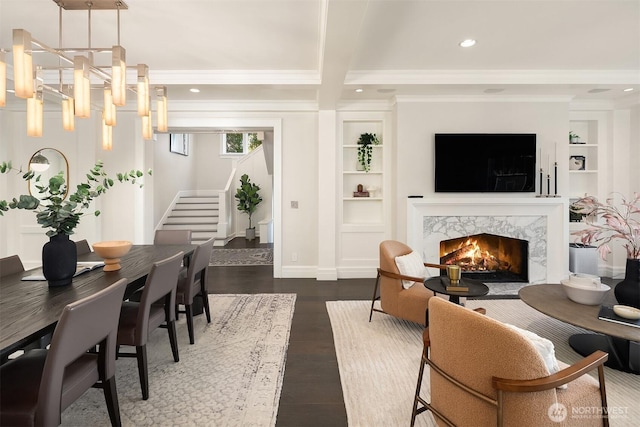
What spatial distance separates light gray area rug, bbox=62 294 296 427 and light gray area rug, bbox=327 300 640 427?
0.51m

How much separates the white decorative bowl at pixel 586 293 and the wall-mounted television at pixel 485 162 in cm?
231

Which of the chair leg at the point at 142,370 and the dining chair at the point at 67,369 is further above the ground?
the dining chair at the point at 67,369

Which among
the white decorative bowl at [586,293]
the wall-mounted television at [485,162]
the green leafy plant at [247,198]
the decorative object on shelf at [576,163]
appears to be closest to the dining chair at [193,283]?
the white decorative bowl at [586,293]

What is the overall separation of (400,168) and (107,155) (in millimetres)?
4419

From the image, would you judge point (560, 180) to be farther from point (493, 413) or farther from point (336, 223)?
point (493, 413)

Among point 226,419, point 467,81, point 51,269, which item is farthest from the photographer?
point 467,81

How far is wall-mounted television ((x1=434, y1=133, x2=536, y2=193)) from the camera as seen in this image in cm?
475

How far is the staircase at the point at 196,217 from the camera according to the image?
8578 mm

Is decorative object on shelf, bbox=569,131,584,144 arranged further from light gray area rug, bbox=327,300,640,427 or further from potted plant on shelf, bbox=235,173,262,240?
potted plant on shelf, bbox=235,173,262,240

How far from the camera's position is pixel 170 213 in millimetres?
8836

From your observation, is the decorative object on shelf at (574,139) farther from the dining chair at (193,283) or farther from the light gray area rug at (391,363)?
the dining chair at (193,283)

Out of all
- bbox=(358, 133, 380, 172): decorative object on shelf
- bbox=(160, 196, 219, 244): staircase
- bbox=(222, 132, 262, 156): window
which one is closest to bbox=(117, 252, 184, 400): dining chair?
bbox=(358, 133, 380, 172): decorative object on shelf

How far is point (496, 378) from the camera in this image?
1.31 metres

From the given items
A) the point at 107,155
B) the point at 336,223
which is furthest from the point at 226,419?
the point at 107,155
